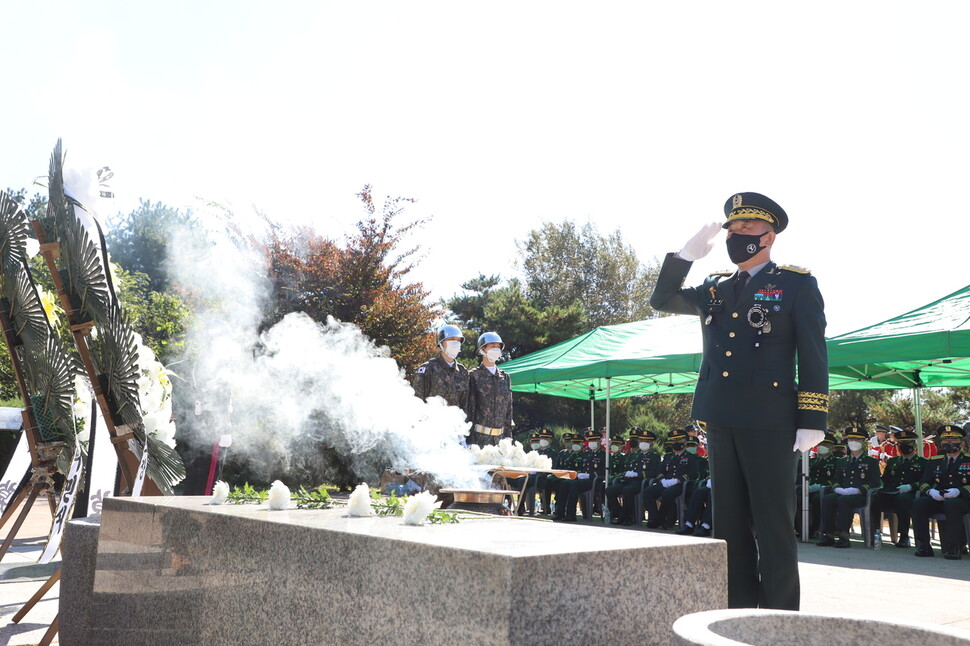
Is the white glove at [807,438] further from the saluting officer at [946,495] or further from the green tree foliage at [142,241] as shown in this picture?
the green tree foliage at [142,241]

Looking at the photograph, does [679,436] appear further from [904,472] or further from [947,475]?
[947,475]

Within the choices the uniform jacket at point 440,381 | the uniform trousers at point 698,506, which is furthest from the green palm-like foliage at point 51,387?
the uniform trousers at point 698,506

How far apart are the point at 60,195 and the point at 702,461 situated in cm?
1051

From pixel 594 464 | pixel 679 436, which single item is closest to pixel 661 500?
pixel 679 436

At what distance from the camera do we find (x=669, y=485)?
12.5 m

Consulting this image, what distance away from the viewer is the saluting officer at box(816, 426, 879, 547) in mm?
10219

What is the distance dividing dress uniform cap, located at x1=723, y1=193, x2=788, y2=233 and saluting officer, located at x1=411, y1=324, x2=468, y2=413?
200 inches

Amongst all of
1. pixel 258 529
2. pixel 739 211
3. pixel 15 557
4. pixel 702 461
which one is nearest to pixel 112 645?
pixel 258 529

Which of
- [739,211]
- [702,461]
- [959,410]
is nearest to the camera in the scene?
[739,211]

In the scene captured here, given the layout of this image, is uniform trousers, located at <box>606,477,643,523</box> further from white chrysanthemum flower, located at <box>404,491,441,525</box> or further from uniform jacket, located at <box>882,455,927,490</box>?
white chrysanthemum flower, located at <box>404,491,441,525</box>

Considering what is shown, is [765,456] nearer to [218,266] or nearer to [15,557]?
[15,557]

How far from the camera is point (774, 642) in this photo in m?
1.89

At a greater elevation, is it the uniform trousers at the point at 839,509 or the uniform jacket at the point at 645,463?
the uniform jacket at the point at 645,463

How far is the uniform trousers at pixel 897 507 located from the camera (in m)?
10.1
